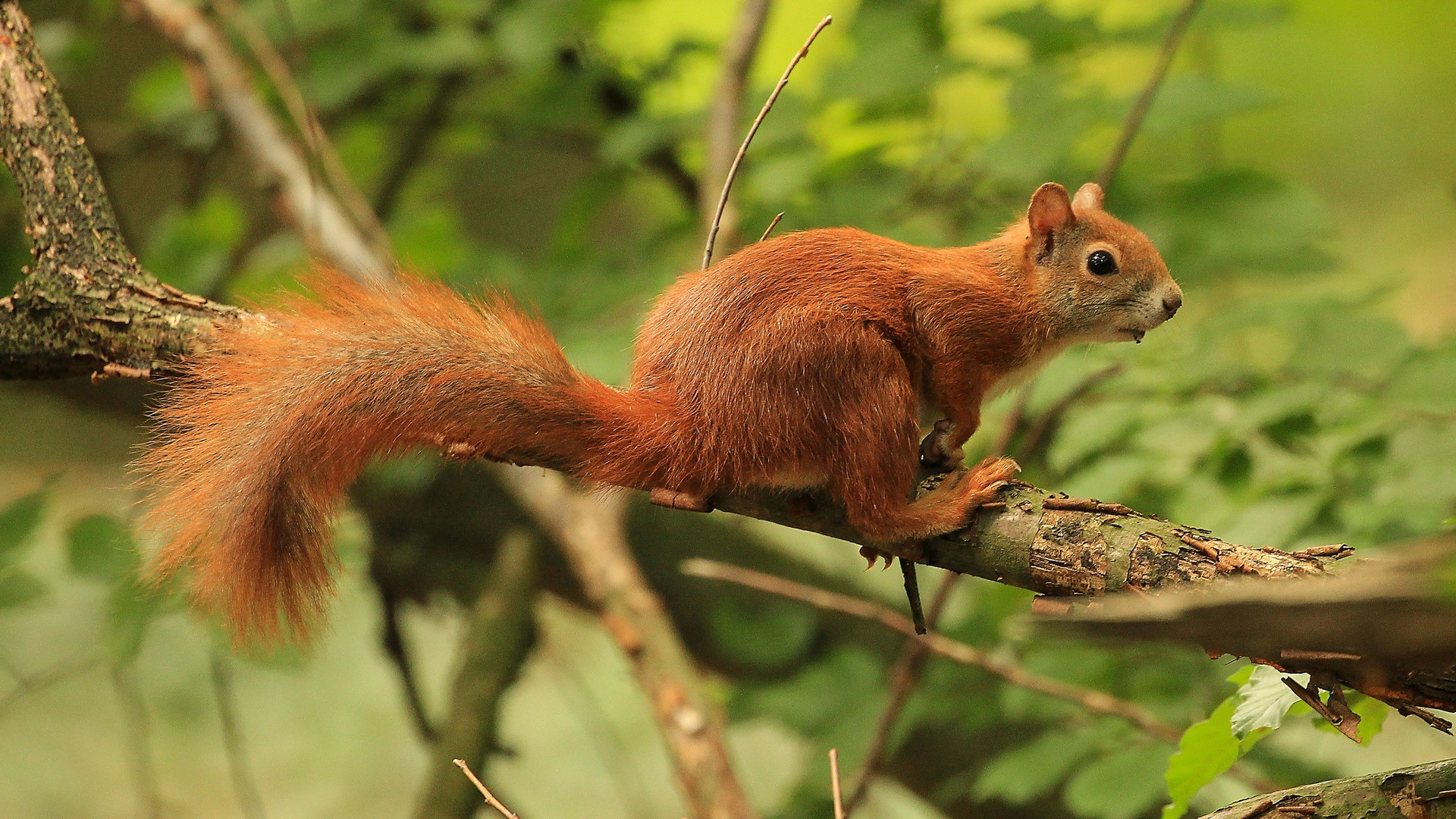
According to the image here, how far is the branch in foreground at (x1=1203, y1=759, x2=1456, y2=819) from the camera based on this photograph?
0.87 metres

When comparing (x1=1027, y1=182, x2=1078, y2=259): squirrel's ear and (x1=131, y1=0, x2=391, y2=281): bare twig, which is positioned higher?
(x1=131, y1=0, x2=391, y2=281): bare twig

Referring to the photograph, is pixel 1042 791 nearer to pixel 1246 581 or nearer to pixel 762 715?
pixel 762 715

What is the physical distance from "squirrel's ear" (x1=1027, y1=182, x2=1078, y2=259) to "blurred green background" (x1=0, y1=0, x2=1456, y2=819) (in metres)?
0.38

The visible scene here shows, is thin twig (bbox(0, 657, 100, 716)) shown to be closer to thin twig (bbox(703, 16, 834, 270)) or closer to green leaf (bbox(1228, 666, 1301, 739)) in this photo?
thin twig (bbox(703, 16, 834, 270))

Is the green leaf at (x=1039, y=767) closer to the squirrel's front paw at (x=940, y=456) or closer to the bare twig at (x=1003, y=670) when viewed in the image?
the bare twig at (x=1003, y=670)

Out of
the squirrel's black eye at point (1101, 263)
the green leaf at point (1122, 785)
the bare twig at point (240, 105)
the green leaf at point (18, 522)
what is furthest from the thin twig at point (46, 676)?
the squirrel's black eye at point (1101, 263)

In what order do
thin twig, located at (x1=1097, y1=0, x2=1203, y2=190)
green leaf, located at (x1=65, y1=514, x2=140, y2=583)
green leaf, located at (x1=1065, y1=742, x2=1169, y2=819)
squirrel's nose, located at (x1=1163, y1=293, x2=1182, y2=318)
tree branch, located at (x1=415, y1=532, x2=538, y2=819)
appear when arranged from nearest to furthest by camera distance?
squirrel's nose, located at (x1=1163, y1=293, x2=1182, y2=318) → green leaf, located at (x1=1065, y1=742, x2=1169, y2=819) → thin twig, located at (x1=1097, y1=0, x2=1203, y2=190) → green leaf, located at (x1=65, y1=514, x2=140, y2=583) → tree branch, located at (x1=415, y1=532, x2=538, y2=819)

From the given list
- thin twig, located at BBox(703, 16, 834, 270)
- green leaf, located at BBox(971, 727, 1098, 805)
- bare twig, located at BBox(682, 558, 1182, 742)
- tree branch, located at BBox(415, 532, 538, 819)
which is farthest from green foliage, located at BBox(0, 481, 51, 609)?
green leaf, located at BBox(971, 727, 1098, 805)

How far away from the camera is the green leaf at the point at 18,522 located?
78.5 inches

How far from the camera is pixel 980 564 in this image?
119 cm

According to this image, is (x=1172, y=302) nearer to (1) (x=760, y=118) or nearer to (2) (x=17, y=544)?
(1) (x=760, y=118)

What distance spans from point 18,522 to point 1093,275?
192cm

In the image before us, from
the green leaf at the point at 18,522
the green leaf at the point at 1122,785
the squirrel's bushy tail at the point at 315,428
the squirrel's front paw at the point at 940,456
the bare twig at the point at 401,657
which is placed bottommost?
the bare twig at the point at 401,657

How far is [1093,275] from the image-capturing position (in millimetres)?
1585
